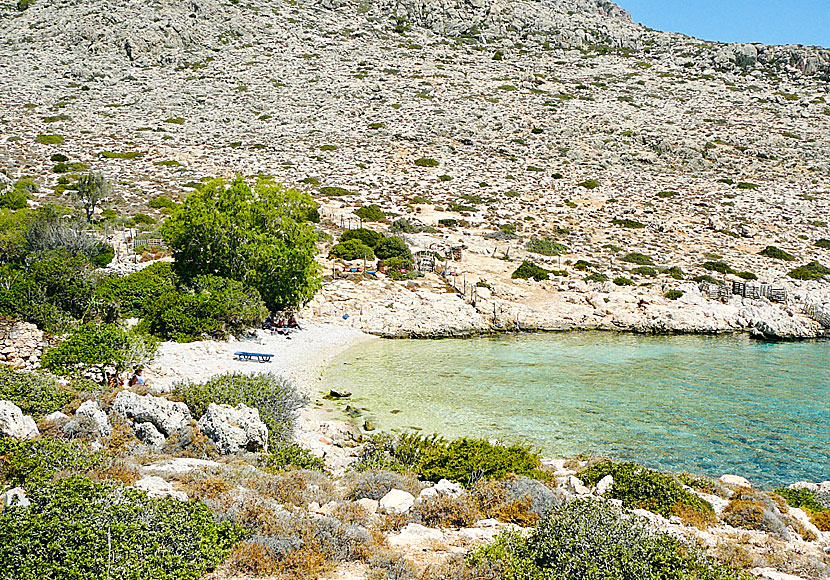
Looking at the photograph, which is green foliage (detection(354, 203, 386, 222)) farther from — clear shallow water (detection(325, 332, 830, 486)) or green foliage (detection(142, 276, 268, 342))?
green foliage (detection(142, 276, 268, 342))

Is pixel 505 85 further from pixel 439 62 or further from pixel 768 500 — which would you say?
pixel 768 500

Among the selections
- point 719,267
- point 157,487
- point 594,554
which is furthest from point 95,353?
point 719,267

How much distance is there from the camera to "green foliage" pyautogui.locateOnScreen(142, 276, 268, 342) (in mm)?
18812

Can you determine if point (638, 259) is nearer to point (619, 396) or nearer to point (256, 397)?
point (619, 396)

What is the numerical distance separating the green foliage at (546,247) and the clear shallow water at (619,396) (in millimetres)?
10719

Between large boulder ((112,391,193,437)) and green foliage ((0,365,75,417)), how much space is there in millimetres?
957

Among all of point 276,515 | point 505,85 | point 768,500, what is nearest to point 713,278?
point 768,500

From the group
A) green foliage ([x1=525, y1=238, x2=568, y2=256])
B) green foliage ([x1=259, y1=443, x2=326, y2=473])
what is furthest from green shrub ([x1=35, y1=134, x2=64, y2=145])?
green foliage ([x1=259, y1=443, x2=326, y2=473])

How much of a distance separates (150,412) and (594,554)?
295 inches

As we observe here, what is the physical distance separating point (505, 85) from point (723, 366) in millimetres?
52767

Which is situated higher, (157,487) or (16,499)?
(16,499)

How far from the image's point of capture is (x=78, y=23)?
229ft

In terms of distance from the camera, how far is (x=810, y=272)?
33.9 meters

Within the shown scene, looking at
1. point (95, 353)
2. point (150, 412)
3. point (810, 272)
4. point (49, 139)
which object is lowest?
point (150, 412)
